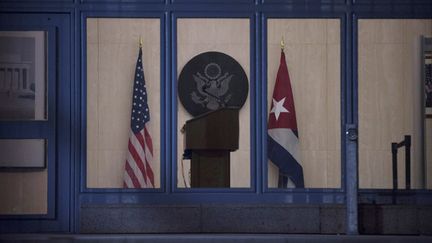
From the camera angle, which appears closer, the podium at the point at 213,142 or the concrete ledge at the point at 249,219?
the concrete ledge at the point at 249,219

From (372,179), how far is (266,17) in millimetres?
2672

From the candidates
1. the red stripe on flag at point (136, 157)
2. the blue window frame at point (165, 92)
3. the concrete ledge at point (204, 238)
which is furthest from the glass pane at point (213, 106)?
the concrete ledge at point (204, 238)

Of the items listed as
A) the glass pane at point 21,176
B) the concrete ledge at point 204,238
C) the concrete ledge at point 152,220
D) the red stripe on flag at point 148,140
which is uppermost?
the red stripe on flag at point 148,140

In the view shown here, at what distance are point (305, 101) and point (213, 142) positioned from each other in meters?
1.39

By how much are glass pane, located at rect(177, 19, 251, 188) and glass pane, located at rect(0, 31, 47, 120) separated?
1.89 m

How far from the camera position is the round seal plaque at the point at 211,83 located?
52.5 ft

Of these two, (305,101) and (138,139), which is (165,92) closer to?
(138,139)

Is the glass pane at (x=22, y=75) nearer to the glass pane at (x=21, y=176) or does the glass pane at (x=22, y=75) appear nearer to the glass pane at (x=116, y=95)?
the glass pane at (x=21, y=176)

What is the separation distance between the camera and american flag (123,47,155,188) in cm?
1596

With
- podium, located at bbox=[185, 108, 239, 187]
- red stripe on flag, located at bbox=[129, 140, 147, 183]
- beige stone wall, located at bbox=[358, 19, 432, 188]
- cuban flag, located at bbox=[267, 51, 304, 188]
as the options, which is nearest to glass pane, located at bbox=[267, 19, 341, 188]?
cuban flag, located at bbox=[267, 51, 304, 188]

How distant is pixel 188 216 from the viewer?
1588 centimetres

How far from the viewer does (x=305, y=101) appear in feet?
52.8

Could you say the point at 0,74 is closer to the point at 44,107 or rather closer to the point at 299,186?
the point at 44,107

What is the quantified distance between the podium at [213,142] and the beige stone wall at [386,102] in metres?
1.80
